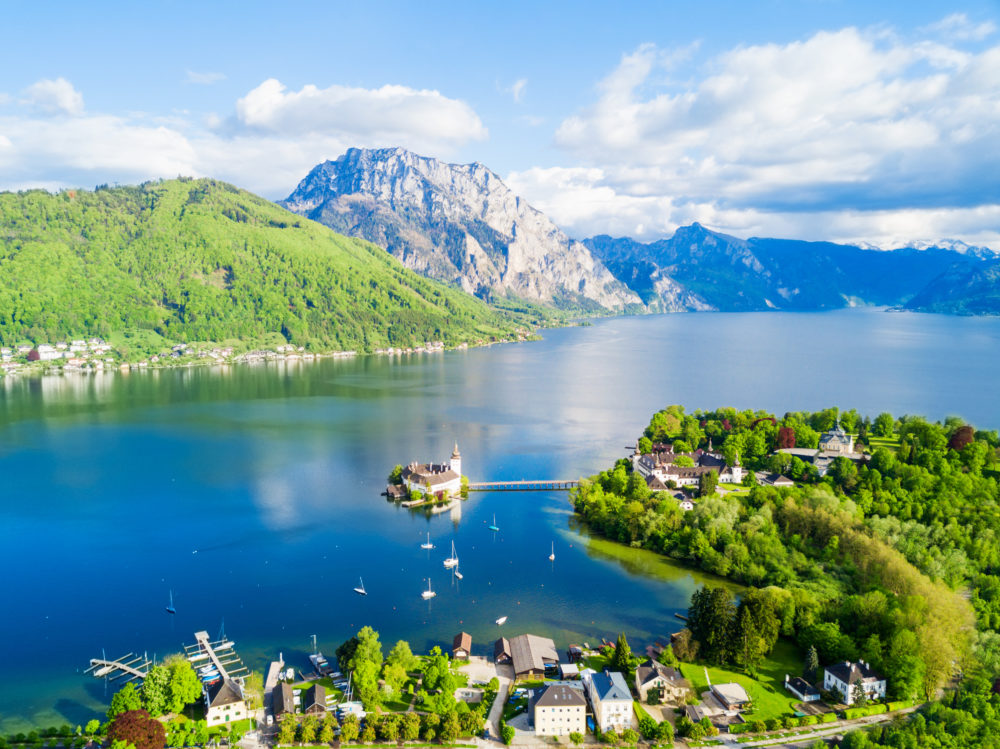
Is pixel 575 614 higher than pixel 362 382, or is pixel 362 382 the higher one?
pixel 362 382

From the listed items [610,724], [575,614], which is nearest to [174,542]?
[575,614]

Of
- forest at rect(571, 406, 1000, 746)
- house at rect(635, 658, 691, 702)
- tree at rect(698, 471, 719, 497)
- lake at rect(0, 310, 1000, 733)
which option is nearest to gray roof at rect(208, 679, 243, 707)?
lake at rect(0, 310, 1000, 733)

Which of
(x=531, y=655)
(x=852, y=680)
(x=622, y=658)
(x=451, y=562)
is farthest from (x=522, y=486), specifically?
(x=852, y=680)

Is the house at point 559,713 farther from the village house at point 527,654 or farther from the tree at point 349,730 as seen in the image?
the tree at point 349,730

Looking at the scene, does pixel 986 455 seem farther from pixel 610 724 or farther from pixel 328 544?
pixel 328 544

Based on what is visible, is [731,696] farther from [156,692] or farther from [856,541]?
[156,692]

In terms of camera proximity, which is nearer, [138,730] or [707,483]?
[138,730]
